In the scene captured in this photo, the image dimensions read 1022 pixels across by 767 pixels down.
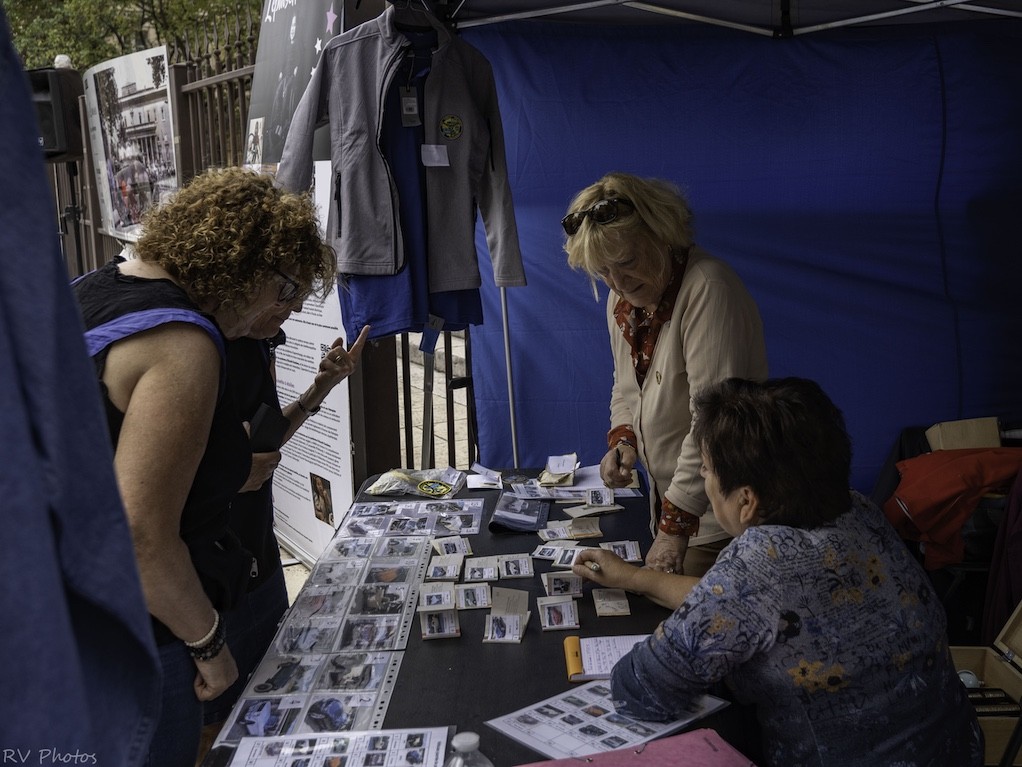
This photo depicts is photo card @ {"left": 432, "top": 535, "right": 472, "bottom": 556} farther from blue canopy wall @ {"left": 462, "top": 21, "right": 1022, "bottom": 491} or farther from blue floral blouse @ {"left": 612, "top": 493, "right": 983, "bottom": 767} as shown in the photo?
blue canopy wall @ {"left": 462, "top": 21, "right": 1022, "bottom": 491}

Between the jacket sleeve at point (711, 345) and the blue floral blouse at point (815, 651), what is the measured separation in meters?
0.51

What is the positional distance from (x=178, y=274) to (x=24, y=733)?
1155 millimetres

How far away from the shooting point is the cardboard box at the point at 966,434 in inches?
142

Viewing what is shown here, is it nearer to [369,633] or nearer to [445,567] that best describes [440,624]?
[369,633]

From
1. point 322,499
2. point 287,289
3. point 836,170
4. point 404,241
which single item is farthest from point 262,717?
point 836,170

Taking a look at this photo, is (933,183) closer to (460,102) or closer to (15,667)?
(460,102)

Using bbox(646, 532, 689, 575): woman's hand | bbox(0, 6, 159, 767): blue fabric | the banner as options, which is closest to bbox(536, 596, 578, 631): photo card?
bbox(646, 532, 689, 575): woman's hand

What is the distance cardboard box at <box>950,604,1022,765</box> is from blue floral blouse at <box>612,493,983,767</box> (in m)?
1.01

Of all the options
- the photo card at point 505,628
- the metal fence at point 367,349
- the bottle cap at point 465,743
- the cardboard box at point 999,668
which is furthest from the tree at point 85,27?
the bottle cap at point 465,743

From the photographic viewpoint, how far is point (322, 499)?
4.30m

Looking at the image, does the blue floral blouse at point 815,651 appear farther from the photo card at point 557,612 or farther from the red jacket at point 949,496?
the red jacket at point 949,496

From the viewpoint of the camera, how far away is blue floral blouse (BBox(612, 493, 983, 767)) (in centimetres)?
152

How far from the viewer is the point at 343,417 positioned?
157 inches

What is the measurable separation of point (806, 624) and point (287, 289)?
1.09 meters
